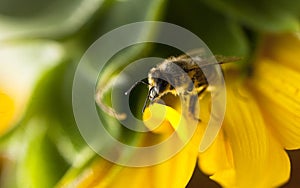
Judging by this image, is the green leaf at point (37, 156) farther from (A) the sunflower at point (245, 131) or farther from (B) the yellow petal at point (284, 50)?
(B) the yellow petal at point (284, 50)

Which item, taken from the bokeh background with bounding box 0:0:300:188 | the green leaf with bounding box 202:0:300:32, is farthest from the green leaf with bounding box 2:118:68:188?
the green leaf with bounding box 202:0:300:32

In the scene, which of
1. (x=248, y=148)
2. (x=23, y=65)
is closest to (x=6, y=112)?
(x=23, y=65)

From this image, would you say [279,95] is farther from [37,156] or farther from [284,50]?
[37,156]

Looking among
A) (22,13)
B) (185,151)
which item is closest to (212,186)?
(185,151)

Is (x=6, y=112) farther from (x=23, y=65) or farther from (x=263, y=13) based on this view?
(x=263, y=13)

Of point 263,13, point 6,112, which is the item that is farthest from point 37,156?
point 263,13
